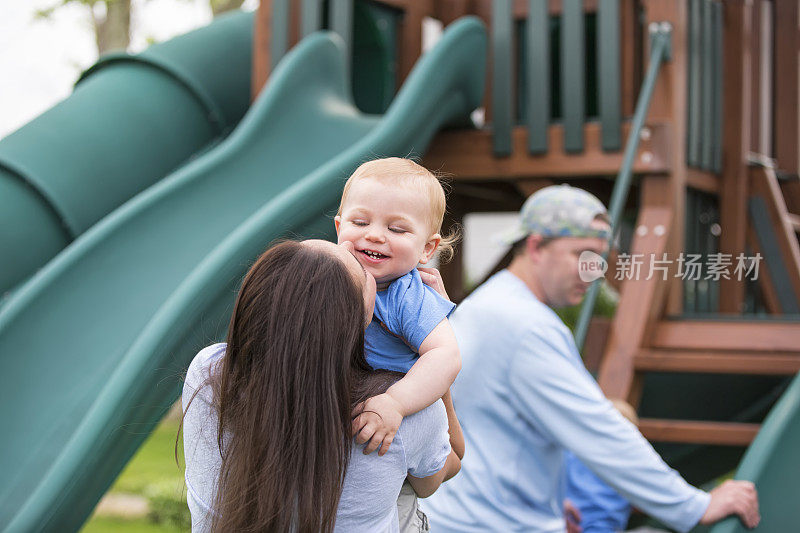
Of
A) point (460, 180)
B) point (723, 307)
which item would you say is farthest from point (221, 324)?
point (723, 307)

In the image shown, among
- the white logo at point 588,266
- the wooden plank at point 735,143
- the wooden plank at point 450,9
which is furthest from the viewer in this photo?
the wooden plank at point 450,9

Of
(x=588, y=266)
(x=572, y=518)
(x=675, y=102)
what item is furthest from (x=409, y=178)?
(x=675, y=102)

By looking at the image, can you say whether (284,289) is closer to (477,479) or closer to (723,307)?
(477,479)

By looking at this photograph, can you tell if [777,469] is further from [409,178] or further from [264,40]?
[264,40]

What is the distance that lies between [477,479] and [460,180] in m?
3.80

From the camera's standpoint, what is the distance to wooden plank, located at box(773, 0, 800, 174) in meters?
6.72

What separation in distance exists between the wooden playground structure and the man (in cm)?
177

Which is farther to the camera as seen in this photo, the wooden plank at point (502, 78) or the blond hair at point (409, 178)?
the wooden plank at point (502, 78)

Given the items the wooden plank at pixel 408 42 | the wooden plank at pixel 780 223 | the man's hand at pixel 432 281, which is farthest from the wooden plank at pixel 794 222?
the man's hand at pixel 432 281

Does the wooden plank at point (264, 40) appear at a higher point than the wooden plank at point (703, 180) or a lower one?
higher

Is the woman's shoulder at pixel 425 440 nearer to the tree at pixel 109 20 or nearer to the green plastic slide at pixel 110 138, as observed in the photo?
the green plastic slide at pixel 110 138

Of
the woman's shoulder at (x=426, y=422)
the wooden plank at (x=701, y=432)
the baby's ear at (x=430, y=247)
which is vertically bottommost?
the wooden plank at (x=701, y=432)

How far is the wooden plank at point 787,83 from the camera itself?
6.72 metres

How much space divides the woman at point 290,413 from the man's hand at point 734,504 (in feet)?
4.73
